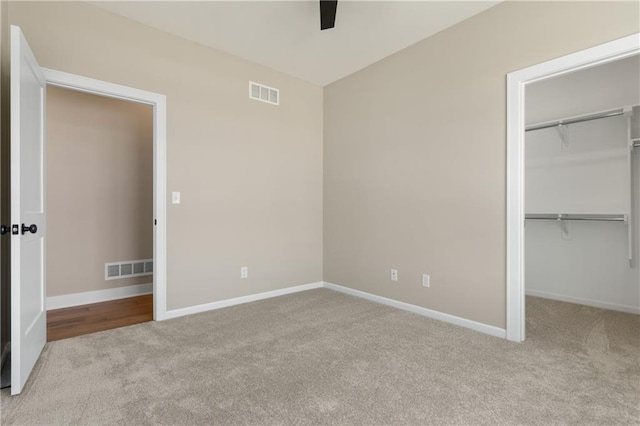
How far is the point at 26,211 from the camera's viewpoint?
198 centimetres

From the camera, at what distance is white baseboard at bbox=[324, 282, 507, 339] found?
2709 mm

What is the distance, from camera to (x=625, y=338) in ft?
8.51

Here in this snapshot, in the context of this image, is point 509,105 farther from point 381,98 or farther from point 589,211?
point 589,211

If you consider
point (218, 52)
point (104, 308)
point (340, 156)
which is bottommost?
point (104, 308)

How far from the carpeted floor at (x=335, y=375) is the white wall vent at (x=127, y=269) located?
1.37 meters

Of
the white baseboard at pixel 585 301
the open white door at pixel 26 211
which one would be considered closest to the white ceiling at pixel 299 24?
the open white door at pixel 26 211

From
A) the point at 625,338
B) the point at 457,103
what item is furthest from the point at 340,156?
the point at 625,338

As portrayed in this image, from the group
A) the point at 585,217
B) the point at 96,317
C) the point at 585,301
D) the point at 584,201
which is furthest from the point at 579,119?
the point at 96,317

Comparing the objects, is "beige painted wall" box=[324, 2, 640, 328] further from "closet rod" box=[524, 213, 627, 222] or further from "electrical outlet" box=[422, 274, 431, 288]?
"closet rod" box=[524, 213, 627, 222]

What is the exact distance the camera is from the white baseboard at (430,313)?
107 inches

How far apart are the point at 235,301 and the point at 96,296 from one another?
5.49ft

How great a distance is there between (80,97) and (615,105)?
581 centimetres

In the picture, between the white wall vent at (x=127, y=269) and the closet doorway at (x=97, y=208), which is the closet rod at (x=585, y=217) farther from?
the white wall vent at (x=127, y=269)

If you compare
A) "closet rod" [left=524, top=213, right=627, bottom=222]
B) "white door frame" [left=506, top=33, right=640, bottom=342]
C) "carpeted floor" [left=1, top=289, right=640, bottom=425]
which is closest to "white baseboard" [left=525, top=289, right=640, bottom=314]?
"carpeted floor" [left=1, top=289, right=640, bottom=425]
